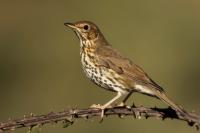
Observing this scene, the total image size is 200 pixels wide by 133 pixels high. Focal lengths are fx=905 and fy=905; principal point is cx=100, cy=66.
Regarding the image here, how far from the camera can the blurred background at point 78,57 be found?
44.0 ft

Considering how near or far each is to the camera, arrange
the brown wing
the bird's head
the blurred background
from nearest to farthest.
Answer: the brown wing < the bird's head < the blurred background

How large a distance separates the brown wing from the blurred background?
3.37 m

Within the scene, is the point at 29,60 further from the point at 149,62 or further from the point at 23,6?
the point at 23,6

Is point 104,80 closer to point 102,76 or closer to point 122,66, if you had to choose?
point 102,76

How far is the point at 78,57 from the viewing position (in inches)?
655

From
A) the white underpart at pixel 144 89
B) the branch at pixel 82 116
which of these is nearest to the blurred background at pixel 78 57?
the white underpart at pixel 144 89

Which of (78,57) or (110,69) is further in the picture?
(78,57)

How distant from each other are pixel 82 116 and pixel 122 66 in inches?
80.3

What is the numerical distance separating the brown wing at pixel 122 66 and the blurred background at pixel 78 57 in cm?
337

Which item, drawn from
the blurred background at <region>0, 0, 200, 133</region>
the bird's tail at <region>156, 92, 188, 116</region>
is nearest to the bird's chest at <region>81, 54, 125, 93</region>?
the bird's tail at <region>156, 92, 188, 116</region>

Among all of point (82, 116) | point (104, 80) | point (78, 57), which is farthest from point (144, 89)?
point (78, 57)

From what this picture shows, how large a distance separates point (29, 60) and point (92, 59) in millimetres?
8560

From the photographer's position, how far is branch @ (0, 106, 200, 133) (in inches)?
231

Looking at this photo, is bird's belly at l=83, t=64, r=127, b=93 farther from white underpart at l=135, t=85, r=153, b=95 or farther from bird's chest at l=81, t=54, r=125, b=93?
white underpart at l=135, t=85, r=153, b=95
